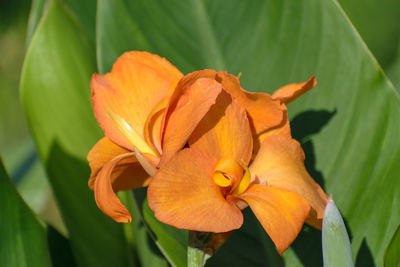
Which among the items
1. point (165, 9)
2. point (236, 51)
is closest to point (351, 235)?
point (236, 51)

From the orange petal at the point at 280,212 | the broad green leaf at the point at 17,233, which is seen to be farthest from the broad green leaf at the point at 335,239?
the broad green leaf at the point at 17,233

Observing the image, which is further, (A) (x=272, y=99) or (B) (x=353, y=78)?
(B) (x=353, y=78)

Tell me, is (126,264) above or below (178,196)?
below

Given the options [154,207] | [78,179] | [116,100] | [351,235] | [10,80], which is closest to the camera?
[154,207]

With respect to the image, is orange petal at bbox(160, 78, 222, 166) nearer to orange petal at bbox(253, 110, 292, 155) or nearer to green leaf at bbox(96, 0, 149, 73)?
orange petal at bbox(253, 110, 292, 155)

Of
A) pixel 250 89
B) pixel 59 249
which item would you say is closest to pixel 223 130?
pixel 250 89

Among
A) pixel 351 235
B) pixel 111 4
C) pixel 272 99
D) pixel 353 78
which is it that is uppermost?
pixel 111 4

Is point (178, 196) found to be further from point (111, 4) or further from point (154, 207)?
point (111, 4)

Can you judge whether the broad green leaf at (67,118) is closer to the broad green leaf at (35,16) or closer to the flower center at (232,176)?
the broad green leaf at (35,16)
